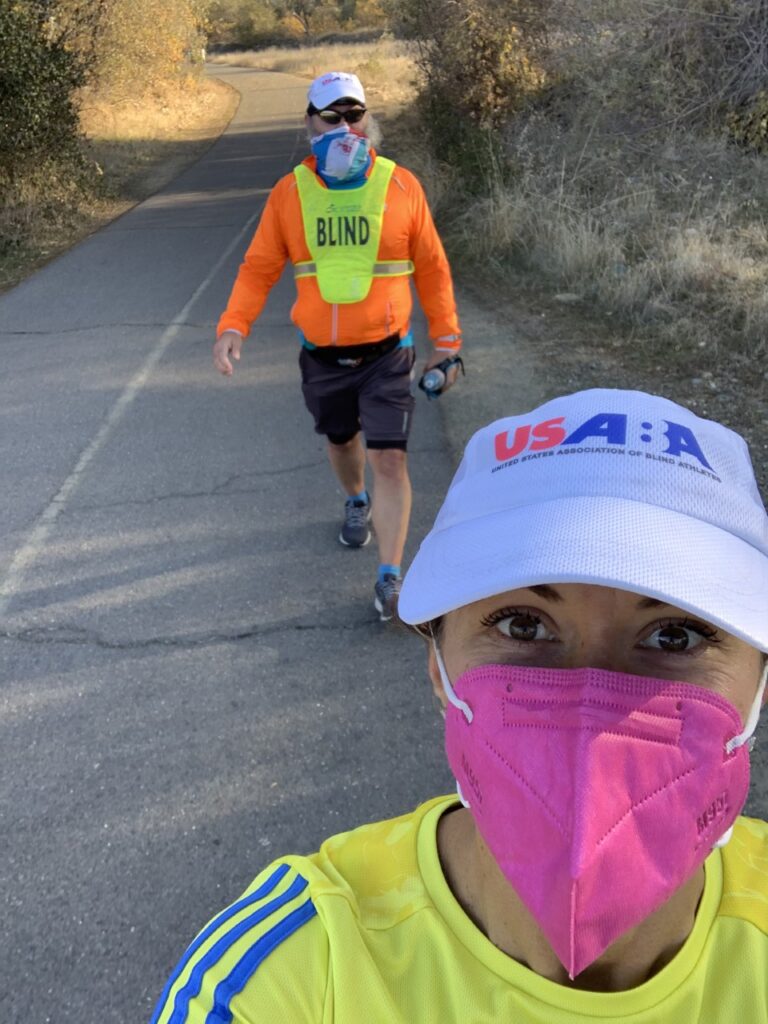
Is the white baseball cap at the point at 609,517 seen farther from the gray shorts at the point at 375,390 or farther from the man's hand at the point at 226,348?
the man's hand at the point at 226,348

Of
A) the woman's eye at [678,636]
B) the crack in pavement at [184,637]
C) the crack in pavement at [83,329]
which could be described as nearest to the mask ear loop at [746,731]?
the woman's eye at [678,636]

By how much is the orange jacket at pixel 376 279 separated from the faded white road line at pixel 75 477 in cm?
173

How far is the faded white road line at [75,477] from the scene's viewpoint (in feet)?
13.1

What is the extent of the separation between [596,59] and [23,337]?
25.5ft

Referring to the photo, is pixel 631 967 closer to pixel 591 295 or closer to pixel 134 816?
pixel 134 816

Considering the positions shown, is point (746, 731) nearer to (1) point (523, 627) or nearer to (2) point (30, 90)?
(1) point (523, 627)

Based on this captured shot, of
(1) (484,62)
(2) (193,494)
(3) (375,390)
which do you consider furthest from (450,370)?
(1) (484,62)

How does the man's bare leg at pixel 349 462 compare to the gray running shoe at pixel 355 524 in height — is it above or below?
above

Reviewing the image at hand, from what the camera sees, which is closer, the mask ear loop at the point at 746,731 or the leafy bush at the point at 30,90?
the mask ear loop at the point at 746,731

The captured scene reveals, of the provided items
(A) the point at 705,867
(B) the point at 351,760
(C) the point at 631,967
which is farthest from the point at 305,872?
(B) the point at 351,760

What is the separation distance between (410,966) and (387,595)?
232 centimetres

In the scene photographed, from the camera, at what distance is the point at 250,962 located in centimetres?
110

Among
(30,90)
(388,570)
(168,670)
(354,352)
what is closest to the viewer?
(354,352)

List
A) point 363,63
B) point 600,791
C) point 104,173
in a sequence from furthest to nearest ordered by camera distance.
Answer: point 363,63, point 104,173, point 600,791
